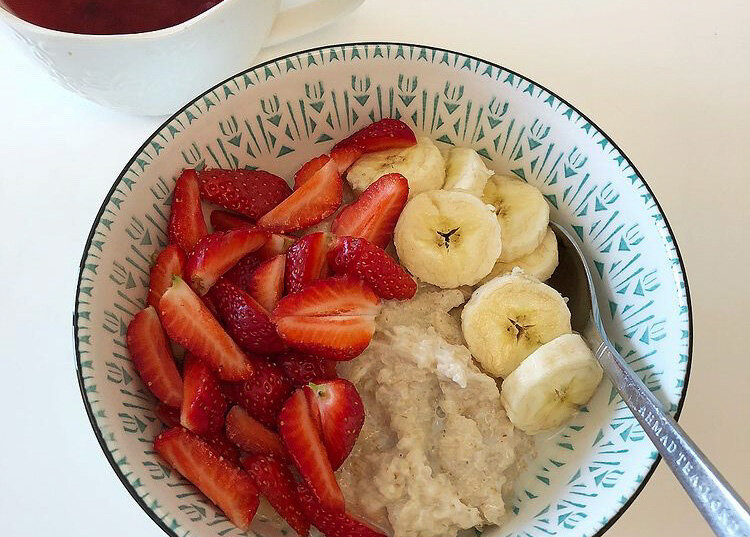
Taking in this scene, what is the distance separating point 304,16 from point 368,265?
0.54 metres

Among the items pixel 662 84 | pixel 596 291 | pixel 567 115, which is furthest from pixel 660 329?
pixel 662 84

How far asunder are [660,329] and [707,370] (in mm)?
267

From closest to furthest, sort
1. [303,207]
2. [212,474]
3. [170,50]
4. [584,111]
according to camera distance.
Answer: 1. [212,474]
2. [170,50]
3. [303,207]
4. [584,111]

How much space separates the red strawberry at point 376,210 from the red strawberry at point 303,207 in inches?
1.7

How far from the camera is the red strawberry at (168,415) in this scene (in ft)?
3.38

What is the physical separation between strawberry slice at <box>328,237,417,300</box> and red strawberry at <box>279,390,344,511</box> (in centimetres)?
23

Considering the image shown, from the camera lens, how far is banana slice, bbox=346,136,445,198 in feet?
3.89

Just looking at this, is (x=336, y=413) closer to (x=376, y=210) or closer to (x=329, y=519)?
(x=329, y=519)

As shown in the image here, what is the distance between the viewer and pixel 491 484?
103cm

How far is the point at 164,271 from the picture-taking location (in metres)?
1.08

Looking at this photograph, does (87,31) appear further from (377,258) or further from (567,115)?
(567,115)

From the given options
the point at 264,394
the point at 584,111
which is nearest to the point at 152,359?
the point at 264,394

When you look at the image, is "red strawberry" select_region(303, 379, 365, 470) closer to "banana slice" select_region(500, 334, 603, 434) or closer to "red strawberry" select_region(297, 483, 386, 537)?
"red strawberry" select_region(297, 483, 386, 537)

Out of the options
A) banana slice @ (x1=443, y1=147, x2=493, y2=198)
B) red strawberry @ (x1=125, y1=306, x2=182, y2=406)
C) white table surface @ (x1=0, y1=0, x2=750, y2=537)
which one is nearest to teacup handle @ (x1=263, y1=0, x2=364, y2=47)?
white table surface @ (x1=0, y1=0, x2=750, y2=537)
